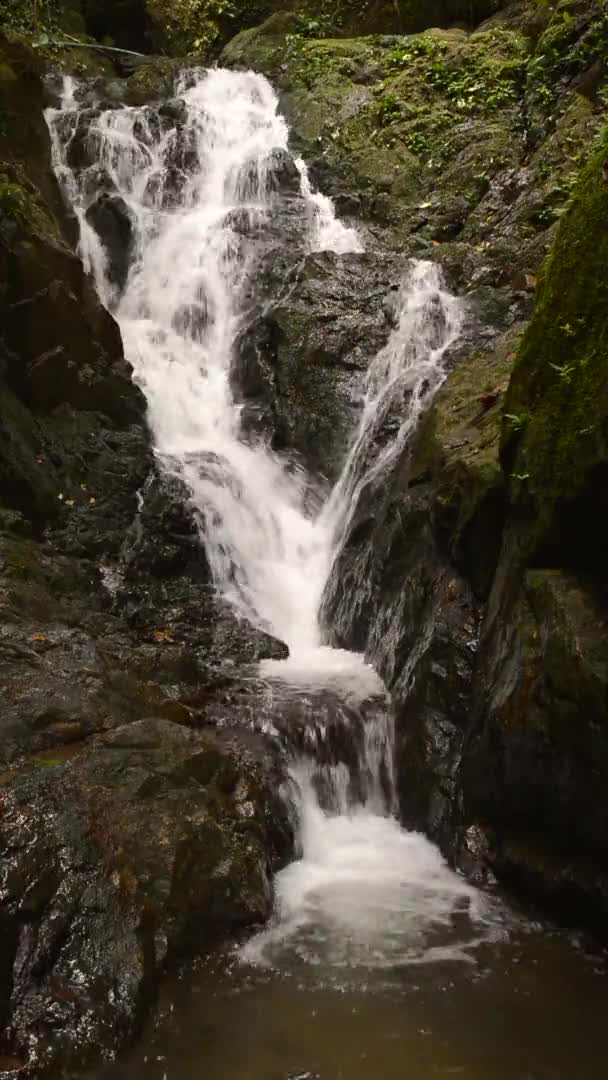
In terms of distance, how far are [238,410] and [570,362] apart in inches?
286

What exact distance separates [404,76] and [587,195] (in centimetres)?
1333

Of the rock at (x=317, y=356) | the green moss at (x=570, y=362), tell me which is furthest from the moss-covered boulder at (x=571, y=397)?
the rock at (x=317, y=356)

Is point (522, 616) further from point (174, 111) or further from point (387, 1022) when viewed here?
point (174, 111)

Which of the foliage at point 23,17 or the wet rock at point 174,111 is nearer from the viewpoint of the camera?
the foliage at point 23,17

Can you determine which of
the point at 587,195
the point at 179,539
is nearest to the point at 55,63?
the point at 179,539

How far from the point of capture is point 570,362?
5.05 meters

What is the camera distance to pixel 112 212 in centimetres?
1396

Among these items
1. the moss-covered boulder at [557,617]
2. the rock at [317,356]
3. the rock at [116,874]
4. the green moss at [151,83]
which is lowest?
the rock at [116,874]

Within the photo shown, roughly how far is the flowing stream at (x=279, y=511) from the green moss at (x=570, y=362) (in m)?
2.76

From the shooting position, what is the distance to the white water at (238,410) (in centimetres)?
529

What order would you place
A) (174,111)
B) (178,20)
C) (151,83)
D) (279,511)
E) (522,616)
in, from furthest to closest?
(178,20), (151,83), (174,111), (279,511), (522,616)

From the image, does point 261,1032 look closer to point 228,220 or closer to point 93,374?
point 93,374

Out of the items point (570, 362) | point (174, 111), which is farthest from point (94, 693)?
point (174, 111)

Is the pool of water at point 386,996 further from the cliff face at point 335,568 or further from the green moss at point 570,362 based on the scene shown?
the green moss at point 570,362
